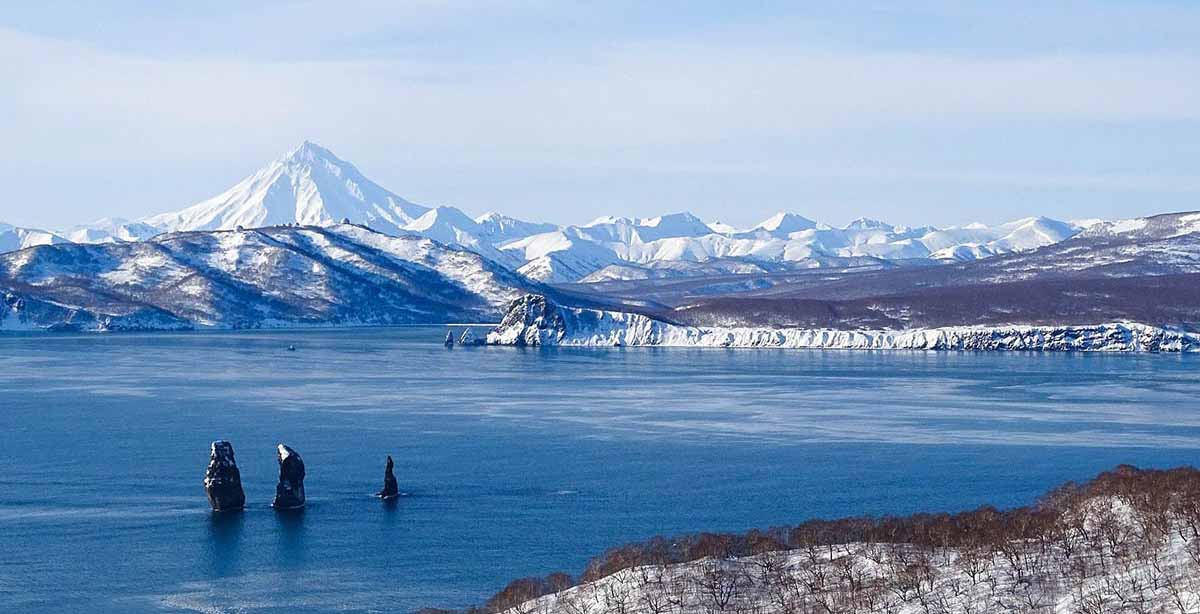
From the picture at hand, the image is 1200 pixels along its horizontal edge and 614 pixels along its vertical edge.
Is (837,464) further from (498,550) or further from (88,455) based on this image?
(88,455)

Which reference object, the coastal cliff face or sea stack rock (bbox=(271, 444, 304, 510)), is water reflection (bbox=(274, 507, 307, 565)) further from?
the coastal cliff face

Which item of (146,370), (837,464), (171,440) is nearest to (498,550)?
(837,464)

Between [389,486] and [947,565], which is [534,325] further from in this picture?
[947,565]

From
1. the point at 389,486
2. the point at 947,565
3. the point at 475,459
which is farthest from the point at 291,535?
the point at 947,565

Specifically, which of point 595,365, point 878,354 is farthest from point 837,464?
point 878,354

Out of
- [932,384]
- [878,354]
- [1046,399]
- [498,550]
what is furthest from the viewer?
[878,354]

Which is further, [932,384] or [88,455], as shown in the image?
[932,384]

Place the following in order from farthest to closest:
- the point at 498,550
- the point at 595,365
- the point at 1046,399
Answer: the point at 595,365, the point at 1046,399, the point at 498,550
